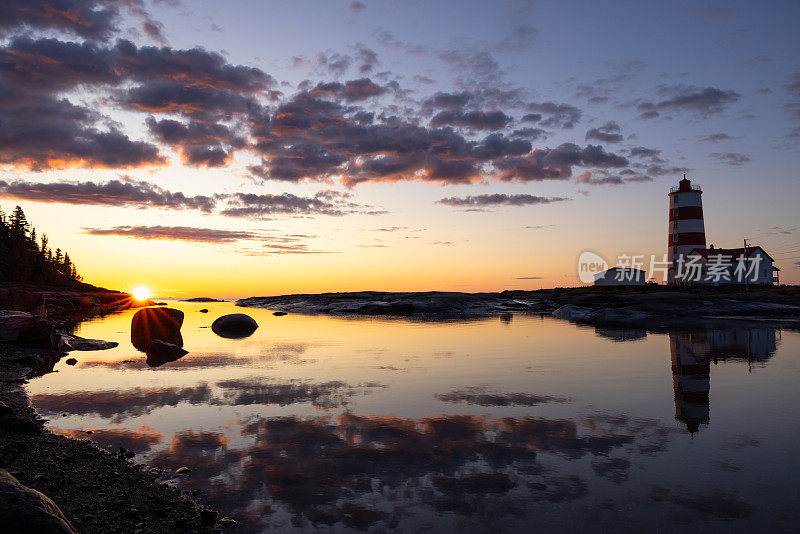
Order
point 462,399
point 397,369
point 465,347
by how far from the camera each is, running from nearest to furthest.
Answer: point 462,399 < point 397,369 < point 465,347

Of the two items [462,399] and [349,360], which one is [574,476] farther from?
[349,360]

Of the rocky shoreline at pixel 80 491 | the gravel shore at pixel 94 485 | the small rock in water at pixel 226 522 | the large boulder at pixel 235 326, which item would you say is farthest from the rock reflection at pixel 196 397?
the large boulder at pixel 235 326

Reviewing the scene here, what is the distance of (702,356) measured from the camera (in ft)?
64.8

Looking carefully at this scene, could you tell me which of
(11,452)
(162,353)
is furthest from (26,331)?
(11,452)

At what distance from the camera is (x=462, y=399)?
40.8 feet

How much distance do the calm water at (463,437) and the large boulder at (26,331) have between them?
166 inches

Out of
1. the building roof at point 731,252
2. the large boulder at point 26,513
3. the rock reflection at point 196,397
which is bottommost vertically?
the rock reflection at point 196,397

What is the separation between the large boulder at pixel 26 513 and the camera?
4266mm

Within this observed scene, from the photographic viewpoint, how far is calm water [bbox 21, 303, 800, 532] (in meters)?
6.11

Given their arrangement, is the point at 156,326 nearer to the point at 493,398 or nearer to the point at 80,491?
the point at 493,398

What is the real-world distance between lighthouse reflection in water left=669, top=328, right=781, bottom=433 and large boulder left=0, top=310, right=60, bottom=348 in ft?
84.2

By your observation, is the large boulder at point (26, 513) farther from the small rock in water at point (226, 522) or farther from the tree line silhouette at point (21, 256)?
the tree line silhouette at point (21, 256)

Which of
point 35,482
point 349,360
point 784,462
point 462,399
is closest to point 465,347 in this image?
point 349,360

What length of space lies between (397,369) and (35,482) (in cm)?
1197
